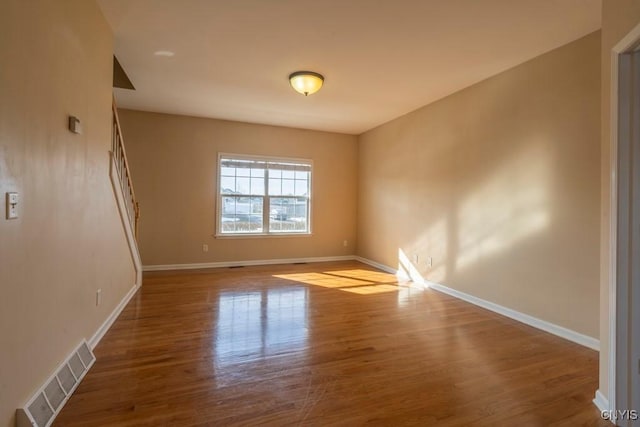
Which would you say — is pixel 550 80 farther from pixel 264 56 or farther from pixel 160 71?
pixel 160 71

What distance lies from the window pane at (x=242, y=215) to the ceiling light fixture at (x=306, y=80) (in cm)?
284

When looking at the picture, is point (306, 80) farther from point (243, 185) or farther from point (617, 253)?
point (617, 253)

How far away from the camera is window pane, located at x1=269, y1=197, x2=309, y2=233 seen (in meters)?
6.21

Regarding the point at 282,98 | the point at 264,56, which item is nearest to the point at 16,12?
the point at 264,56

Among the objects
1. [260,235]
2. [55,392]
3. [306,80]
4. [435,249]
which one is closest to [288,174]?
[260,235]

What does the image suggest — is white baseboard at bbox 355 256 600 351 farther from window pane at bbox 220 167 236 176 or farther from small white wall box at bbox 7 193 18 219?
small white wall box at bbox 7 193 18 219

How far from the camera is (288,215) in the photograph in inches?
Answer: 250

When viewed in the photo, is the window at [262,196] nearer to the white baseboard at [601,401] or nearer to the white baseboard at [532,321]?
the white baseboard at [532,321]


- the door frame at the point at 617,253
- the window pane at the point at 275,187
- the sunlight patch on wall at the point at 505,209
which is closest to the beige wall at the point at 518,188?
the sunlight patch on wall at the point at 505,209

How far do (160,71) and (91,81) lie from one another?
137cm

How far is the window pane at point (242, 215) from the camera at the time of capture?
5867mm

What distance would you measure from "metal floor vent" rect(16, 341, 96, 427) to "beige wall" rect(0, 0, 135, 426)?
54 millimetres

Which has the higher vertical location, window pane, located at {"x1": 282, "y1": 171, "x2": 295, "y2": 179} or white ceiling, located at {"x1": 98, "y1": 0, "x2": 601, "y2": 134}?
white ceiling, located at {"x1": 98, "y1": 0, "x2": 601, "y2": 134}

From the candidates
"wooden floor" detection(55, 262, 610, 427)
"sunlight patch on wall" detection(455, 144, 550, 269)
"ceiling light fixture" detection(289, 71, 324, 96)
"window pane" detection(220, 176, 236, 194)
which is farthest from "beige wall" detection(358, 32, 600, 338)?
"window pane" detection(220, 176, 236, 194)
